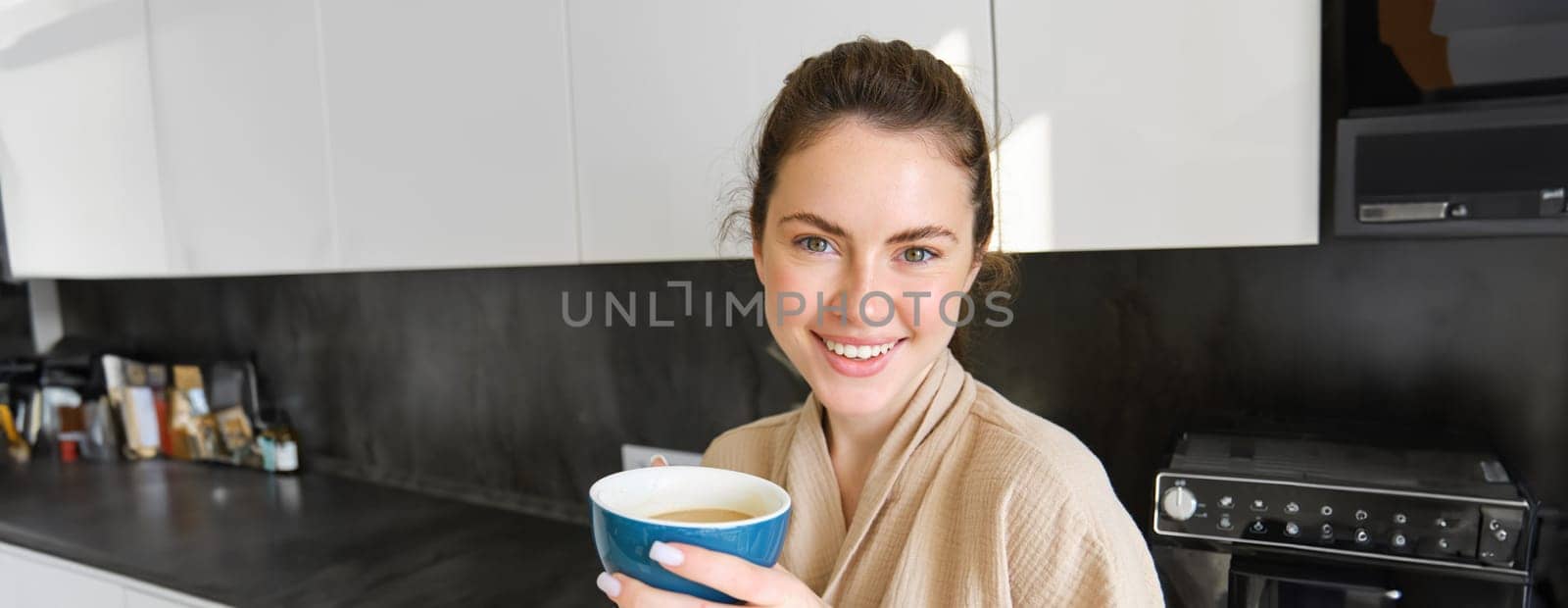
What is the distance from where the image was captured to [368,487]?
211 cm

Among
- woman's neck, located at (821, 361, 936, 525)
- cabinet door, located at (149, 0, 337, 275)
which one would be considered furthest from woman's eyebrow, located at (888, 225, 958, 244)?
cabinet door, located at (149, 0, 337, 275)

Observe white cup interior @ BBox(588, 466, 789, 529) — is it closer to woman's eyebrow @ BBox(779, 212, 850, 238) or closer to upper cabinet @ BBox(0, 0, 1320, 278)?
woman's eyebrow @ BBox(779, 212, 850, 238)

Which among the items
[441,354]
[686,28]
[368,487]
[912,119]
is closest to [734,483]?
[912,119]

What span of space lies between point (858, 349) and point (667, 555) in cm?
28

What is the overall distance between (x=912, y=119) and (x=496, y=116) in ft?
2.57

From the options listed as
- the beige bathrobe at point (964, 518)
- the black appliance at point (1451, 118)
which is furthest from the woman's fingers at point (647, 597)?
the black appliance at point (1451, 118)

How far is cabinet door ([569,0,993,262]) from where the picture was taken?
110cm

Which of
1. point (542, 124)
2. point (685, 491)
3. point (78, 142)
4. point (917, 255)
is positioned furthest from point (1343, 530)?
point (78, 142)

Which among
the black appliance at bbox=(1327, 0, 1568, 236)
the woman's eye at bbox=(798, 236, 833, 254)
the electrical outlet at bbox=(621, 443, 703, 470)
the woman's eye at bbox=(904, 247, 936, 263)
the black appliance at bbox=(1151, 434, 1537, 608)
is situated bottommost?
the electrical outlet at bbox=(621, 443, 703, 470)

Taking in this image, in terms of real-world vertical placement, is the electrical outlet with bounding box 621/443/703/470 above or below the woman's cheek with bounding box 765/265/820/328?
below

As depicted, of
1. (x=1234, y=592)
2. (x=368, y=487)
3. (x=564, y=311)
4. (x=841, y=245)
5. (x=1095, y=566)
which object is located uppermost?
(x=841, y=245)

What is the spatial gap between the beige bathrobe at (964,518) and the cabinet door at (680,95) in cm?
39

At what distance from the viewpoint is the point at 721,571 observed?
552 mm

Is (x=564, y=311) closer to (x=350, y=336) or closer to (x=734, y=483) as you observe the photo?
(x=350, y=336)
